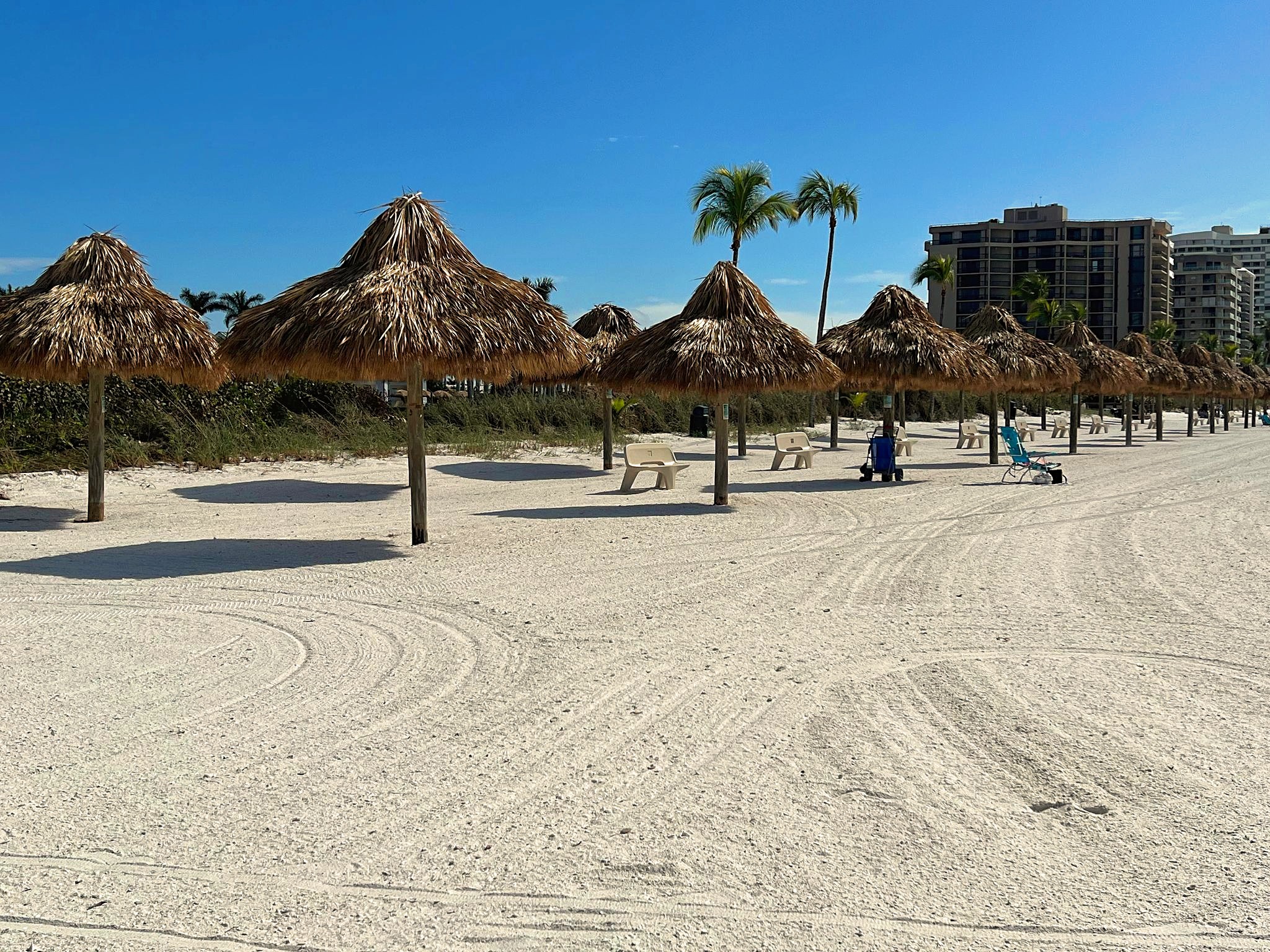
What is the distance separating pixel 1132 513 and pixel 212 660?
434 inches

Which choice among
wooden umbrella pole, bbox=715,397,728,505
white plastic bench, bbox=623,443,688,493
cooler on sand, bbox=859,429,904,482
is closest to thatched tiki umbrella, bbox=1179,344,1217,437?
cooler on sand, bbox=859,429,904,482

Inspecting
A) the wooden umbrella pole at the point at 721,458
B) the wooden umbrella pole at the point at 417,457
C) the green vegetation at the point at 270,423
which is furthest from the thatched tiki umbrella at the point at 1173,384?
the wooden umbrella pole at the point at 417,457

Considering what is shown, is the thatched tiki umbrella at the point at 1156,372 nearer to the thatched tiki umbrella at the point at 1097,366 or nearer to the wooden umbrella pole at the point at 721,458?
the thatched tiki umbrella at the point at 1097,366

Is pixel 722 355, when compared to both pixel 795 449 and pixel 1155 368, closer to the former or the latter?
pixel 795 449

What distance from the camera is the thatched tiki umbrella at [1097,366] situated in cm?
2875

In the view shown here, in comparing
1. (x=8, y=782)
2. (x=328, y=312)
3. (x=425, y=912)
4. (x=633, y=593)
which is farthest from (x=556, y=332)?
(x=425, y=912)

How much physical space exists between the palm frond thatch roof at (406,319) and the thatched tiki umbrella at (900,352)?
880cm

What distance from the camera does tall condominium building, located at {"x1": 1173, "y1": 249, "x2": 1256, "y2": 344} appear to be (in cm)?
12812

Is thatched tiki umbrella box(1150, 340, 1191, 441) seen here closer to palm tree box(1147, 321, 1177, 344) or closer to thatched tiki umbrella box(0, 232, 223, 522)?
thatched tiki umbrella box(0, 232, 223, 522)

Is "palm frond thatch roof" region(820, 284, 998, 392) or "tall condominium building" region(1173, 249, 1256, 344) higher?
"tall condominium building" region(1173, 249, 1256, 344)

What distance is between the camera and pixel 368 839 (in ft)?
11.4

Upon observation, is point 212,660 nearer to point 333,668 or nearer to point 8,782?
point 333,668

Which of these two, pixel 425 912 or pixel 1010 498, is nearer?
pixel 425 912

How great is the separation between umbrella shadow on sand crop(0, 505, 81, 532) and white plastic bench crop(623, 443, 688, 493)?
7.21m
